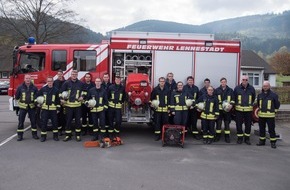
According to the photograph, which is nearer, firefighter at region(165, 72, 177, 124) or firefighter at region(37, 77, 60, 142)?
firefighter at region(37, 77, 60, 142)

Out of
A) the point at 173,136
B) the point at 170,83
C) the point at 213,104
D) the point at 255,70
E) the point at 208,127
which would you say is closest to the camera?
the point at 173,136

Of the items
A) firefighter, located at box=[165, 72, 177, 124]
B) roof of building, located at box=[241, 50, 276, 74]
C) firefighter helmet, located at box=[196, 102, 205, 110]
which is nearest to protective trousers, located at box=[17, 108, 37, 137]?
firefighter, located at box=[165, 72, 177, 124]

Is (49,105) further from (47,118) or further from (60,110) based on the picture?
(60,110)

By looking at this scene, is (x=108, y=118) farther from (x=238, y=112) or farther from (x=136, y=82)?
(x=238, y=112)

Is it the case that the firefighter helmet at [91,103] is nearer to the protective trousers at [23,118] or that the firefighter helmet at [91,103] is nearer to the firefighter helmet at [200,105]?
the protective trousers at [23,118]

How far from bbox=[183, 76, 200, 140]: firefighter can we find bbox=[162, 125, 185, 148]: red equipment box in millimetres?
900

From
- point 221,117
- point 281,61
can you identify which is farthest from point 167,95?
point 281,61

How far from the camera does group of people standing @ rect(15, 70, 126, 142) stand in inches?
356

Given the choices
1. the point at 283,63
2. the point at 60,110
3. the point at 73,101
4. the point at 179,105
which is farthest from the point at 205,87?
the point at 283,63

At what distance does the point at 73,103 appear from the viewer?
9.09 m

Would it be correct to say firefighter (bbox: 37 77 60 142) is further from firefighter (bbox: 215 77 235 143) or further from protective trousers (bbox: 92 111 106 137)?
firefighter (bbox: 215 77 235 143)

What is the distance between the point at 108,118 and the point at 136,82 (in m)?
1.22

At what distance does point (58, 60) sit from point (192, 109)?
4173 mm

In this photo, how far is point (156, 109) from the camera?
30.5ft
